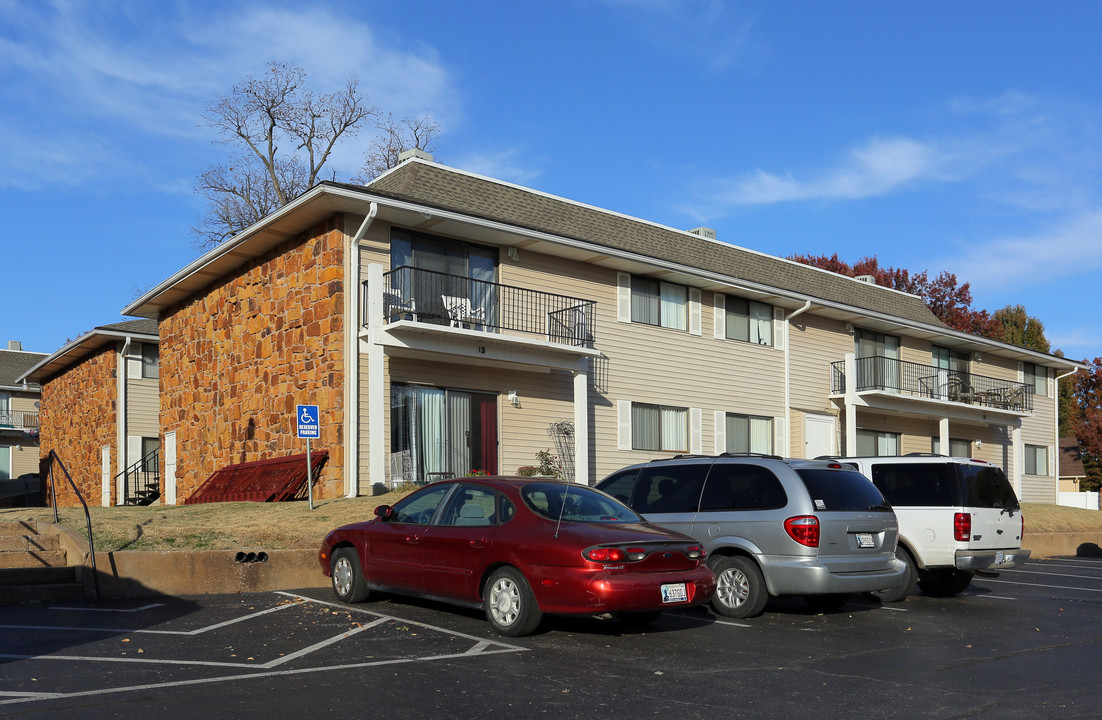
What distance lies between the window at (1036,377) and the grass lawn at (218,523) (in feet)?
87.4

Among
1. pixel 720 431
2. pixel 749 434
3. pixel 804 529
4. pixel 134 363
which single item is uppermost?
pixel 134 363

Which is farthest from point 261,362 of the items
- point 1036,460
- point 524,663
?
point 1036,460

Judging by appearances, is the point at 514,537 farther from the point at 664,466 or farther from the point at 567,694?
the point at 664,466

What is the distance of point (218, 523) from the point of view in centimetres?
1392

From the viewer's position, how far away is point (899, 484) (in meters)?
12.4

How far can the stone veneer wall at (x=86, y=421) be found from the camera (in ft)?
96.0

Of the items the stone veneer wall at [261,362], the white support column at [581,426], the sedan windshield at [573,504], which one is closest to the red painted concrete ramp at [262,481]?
the stone veneer wall at [261,362]

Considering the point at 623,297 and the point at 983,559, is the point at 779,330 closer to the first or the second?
the point at 623,297

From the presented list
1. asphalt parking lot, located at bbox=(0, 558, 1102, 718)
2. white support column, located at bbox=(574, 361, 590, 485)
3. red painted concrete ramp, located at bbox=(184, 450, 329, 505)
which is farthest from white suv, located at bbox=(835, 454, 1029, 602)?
red painted concrete ramp, located at bbox=(184, 450, 329, 505)

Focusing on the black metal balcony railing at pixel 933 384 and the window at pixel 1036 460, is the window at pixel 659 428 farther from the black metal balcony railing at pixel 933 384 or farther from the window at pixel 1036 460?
the window at pixel 1036 460

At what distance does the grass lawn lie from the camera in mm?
12312

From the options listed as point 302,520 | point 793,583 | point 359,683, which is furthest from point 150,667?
point 302,520

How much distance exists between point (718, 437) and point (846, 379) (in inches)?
184

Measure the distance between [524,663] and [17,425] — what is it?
144ft
